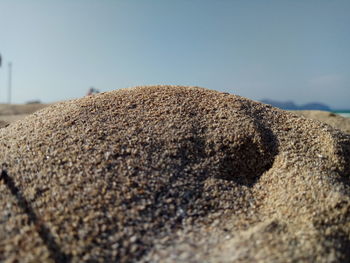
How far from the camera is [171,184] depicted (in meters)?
2.38

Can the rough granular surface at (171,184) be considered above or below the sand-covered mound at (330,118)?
below

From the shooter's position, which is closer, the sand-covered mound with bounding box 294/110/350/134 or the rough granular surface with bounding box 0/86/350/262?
the rough granular surface with bounding box 0/86/350/262

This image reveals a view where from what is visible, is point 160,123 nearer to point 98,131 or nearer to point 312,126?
point 98,131

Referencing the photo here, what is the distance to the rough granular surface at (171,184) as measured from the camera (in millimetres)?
1862

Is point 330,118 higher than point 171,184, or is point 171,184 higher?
point 330,118

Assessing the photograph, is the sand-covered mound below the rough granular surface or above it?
above

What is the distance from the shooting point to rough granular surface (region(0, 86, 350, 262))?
1.86m

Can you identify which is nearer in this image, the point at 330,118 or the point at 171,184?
the point at 171,184

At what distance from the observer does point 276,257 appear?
1774mm

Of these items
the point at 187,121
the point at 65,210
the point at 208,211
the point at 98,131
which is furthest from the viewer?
the point at 187,121

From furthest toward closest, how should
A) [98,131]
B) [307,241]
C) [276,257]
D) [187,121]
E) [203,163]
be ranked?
[187,121]
[98,131]
[203,163]
[307,241]
[276,257]

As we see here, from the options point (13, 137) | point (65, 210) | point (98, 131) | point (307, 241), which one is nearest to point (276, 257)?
point (307, 241)

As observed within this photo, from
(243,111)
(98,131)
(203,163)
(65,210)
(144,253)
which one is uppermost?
(243,111)

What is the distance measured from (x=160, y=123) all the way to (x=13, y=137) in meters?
1.34
